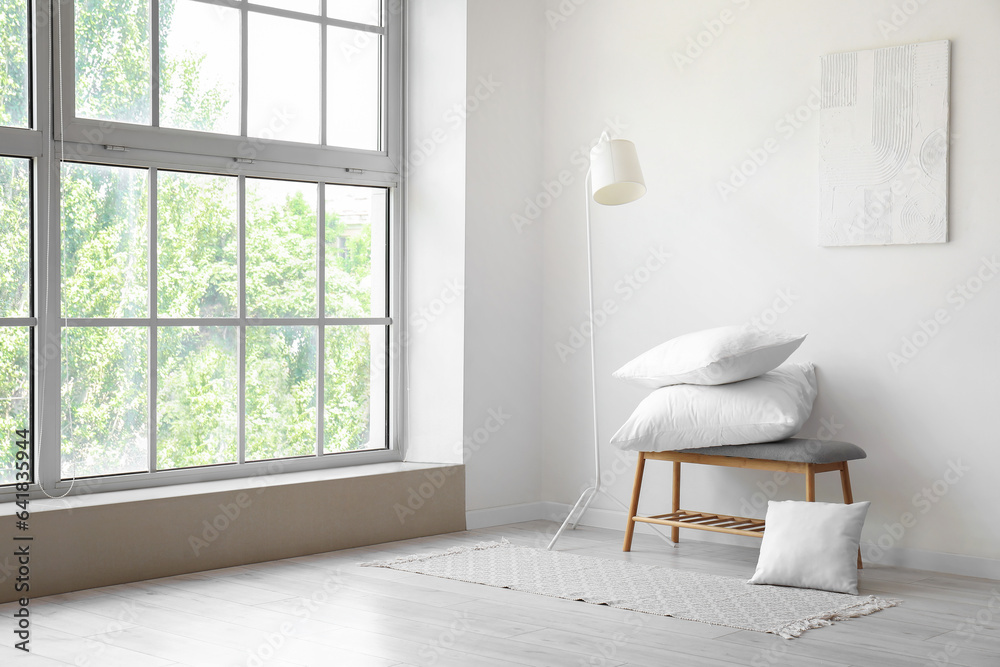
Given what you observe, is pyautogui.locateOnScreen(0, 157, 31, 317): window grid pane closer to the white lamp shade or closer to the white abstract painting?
the white lamp shade

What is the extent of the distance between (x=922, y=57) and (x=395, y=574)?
2712 mm

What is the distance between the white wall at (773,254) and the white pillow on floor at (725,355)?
38 centimetres

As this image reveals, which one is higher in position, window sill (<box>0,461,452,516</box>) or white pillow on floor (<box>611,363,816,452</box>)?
white pillow on floor (<box>611,363,816,452</box>)

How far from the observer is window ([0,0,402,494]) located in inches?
143

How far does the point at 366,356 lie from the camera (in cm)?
470

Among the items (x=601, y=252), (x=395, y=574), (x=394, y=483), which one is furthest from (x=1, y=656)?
(x=601, y=252)

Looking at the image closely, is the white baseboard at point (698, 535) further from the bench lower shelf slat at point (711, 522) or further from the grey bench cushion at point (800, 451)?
the grey bench cushion at point (800, 451)

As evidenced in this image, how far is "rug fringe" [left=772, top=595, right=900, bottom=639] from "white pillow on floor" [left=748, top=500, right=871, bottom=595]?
0.11 meters

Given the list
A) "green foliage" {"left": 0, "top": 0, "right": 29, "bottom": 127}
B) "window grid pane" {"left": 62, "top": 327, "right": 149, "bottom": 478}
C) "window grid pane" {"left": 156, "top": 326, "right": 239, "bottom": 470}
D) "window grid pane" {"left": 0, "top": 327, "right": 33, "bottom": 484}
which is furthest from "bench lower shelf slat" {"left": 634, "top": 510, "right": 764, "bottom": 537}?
"green foliage" {"left": 0, "top": 0, "right": 29, "bottom": 127}

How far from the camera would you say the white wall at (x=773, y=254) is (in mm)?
3816

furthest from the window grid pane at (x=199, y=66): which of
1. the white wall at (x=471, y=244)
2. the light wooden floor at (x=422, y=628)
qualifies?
the light wooden floor at (x=422, y=628)

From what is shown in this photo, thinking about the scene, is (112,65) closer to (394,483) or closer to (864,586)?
(394,483)

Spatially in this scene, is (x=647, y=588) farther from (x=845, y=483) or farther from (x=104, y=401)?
(x=104, y=401)

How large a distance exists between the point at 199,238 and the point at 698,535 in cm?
240
